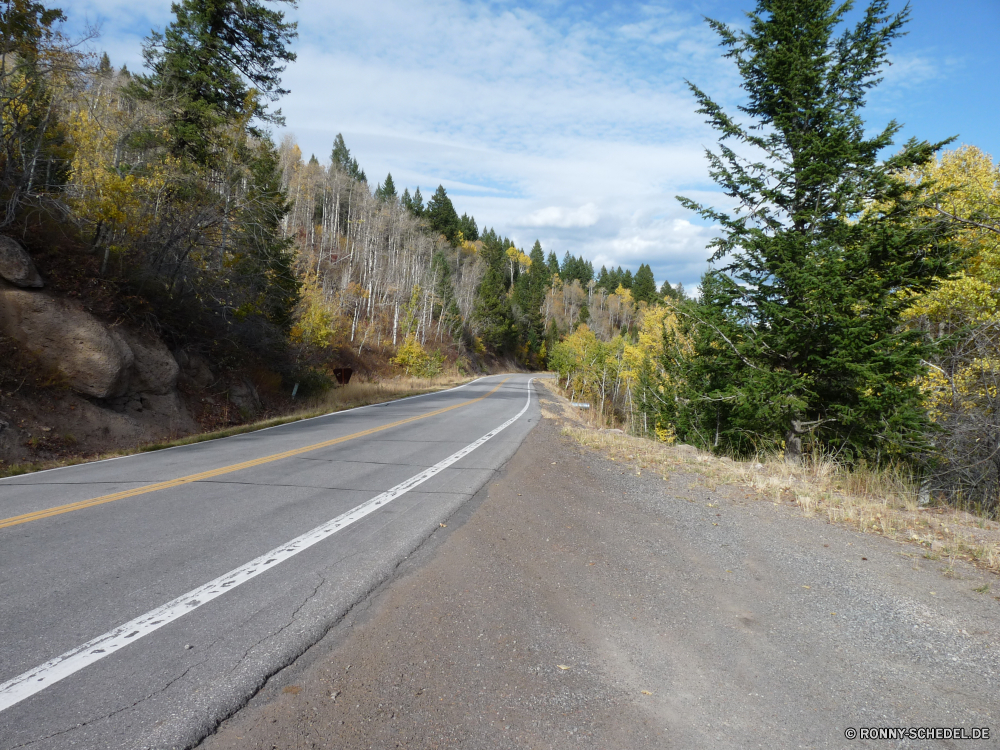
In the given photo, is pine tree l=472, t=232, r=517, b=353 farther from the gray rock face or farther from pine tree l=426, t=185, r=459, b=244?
the gray rock face

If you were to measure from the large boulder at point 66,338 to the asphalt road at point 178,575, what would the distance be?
396 cm

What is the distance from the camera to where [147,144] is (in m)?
15.2

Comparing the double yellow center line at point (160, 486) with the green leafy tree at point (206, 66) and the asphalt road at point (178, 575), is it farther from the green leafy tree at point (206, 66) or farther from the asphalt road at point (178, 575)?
the green leafy tree at point (206, 66)

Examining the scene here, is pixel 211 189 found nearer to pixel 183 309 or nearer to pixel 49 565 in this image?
pixel 183 309

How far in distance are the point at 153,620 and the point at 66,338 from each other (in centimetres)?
1106

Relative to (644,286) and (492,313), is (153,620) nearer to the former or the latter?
(492,313)

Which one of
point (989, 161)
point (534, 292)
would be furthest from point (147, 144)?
point (534, 292)

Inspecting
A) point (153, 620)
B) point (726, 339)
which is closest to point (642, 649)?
point (153, 620)

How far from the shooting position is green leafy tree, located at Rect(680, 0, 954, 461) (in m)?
10.1

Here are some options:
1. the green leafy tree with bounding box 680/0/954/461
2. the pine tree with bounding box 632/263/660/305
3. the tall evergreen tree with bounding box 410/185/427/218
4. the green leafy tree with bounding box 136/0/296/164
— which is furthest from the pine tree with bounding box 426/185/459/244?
the green leafy tree with bounding box 680/0/954/461

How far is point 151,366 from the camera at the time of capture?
1328 cm

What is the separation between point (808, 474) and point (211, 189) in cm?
1734

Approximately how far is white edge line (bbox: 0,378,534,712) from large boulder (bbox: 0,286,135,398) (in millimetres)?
9235

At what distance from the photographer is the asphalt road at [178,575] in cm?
255
